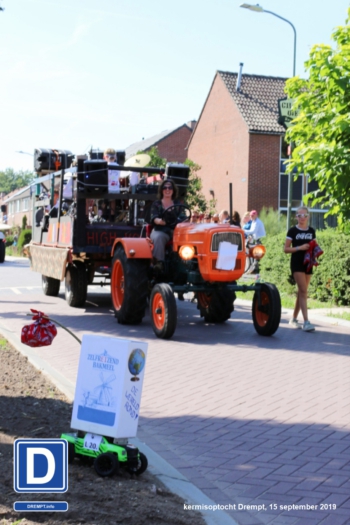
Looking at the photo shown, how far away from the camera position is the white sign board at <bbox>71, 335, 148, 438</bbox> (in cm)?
464

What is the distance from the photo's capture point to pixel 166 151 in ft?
226

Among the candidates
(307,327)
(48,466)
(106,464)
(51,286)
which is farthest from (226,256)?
(48,466)

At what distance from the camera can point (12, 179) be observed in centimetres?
18375

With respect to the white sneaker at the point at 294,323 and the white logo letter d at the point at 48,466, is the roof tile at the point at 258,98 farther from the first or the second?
the white logo letter d at the point at 48,466

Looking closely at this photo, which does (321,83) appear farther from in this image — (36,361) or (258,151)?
(258,151)

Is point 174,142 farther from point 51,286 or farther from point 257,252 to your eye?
point 257,252

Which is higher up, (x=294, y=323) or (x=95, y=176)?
(x=95, y=176)

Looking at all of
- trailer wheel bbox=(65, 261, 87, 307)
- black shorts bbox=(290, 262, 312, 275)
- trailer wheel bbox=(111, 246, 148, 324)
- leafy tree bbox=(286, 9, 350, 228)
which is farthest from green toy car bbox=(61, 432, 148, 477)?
trailer wheel bbox=(65, 261, 87, 307)

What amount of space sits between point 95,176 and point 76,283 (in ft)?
7.02

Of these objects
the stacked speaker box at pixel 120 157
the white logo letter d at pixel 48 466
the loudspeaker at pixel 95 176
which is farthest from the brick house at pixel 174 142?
the white logo letter d at pixel 48 466

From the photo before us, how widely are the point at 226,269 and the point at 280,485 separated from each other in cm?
631

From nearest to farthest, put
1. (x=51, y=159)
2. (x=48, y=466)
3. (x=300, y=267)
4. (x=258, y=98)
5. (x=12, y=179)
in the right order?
(x=48, y=466) → (x=300, y=267) → (x=51, y=159) → (x=258, y=98) → (x=12, y=179)

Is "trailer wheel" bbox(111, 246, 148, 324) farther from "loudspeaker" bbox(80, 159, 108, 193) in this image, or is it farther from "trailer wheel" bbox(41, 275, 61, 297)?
"trailer wheel" bbox(41, 275, 61, 297)

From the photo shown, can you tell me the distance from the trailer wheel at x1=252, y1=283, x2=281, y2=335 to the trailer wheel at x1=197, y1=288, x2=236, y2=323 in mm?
1076
